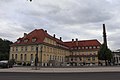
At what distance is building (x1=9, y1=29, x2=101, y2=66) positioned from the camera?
→ 3125 inches

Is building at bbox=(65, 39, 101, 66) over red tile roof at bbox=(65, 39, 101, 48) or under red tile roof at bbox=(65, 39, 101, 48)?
under

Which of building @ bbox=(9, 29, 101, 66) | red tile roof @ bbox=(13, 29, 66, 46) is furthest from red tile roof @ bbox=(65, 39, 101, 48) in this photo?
red tile roof @ bbox=(13, 29, 66, 46)

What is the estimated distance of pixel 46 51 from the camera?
269 ft

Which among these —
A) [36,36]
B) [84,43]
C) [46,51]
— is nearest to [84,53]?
[84,43]

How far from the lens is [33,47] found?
8162cm

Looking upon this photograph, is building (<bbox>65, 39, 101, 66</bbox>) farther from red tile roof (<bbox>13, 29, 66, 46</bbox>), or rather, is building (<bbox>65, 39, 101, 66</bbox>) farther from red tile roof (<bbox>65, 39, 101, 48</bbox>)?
red tile roof (<bbox>13, 29, 66, 46</bbox>)

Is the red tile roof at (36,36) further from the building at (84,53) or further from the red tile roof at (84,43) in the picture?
the red tile roof at (84,43)

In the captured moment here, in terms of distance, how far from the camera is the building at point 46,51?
260 feet

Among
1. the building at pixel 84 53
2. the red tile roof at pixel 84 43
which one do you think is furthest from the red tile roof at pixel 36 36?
the red tile roof at pixel 84 43

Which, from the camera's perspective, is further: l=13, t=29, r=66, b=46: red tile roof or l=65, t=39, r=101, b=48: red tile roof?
l=65, t=39, r=101, b=48: red tile roof

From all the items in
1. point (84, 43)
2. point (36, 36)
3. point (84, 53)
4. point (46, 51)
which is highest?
point (36, 36)

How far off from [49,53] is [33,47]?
7.80 metres

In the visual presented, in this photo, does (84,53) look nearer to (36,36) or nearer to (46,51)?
(46,51)

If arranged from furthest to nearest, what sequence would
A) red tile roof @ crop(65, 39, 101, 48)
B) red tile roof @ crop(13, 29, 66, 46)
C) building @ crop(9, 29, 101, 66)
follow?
1. red tile roof @ crop(65, 39, 101, 48)
2. red tile roof @ crop(13, 29, 66, 46)
3. building @ crop(9, 29, 101, 66)
